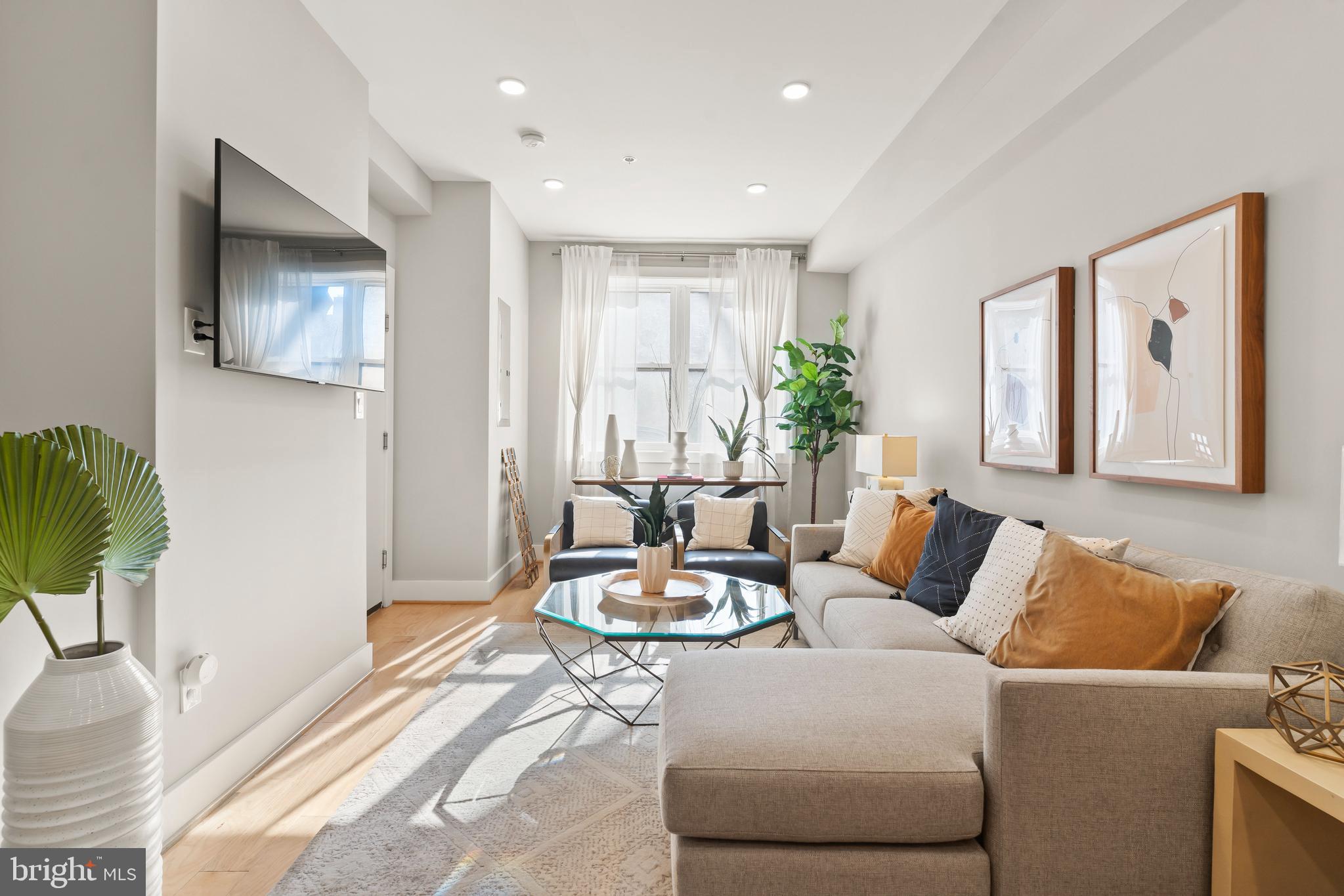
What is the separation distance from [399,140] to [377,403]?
1.54 metres

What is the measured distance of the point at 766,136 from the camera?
356 centimetres

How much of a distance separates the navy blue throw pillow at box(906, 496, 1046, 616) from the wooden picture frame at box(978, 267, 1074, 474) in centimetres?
36

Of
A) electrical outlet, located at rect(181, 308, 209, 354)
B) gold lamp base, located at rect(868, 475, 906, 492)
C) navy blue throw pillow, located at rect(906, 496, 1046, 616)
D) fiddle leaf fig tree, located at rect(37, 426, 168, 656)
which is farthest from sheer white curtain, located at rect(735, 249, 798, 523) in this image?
fiddle leaf fig tree, located at rect(37, 426, 168, 656)

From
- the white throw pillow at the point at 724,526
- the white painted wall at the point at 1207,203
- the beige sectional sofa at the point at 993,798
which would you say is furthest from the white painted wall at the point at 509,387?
the beige sectional sofa at the point at 993,798

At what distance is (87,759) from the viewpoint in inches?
48.5

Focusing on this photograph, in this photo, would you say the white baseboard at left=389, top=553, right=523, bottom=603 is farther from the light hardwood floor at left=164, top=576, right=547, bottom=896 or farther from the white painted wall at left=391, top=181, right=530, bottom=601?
the light hardwood floor at left=164, top=576, right=547, bottom=896

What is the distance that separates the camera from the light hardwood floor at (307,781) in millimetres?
1676

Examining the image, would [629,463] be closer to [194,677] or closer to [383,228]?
[383,228]

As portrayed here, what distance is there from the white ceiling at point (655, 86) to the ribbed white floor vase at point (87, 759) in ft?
7.95

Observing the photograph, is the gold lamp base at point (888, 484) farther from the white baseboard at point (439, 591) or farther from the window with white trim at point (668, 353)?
the white baseboard at point (439, 591)

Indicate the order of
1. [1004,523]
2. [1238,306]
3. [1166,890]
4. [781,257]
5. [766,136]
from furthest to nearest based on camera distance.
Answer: [781,257], [766,136], [1004,523], [1238,306], [1166,890]

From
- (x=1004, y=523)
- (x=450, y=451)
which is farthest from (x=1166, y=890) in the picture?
(x=450, y=451)

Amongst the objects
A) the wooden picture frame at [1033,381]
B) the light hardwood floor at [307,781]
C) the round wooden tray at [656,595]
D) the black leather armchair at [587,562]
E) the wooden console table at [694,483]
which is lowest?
the light hardwood floor at [307,781]

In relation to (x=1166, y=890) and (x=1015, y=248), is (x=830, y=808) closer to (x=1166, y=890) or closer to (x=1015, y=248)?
(x=1166, y=890)
